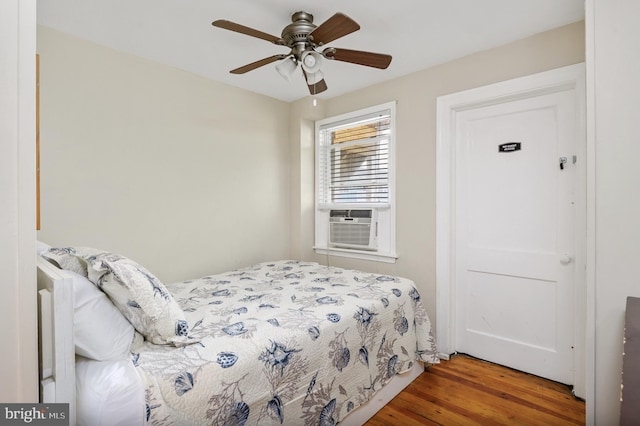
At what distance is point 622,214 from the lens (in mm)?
1342

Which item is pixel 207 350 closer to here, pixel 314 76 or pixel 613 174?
pixel 314 76

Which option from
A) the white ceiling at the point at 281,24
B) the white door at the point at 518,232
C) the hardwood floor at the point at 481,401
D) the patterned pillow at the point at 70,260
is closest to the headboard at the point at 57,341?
the patterned pillow at the point at 70,260

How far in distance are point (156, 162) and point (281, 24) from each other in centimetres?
146

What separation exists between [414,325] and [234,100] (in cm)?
260

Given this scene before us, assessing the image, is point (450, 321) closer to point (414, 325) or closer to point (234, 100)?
point (414, 325)

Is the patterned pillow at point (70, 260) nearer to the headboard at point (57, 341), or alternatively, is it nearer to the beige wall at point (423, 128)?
the headboard at point (57, 341)

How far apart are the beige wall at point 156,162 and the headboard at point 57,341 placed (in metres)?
1.48

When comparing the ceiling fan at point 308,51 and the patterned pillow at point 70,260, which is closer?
the patterned pillow at point 70,260

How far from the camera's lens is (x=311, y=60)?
1858mm

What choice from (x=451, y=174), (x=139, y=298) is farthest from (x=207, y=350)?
(x=451, y=174)

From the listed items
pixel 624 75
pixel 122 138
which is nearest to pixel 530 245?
pixel 624 75

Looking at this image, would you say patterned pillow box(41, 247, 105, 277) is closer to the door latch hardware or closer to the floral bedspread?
the floral bedspread

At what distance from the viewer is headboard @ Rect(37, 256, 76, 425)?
3.08 ft

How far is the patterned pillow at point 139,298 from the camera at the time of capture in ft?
4.05
